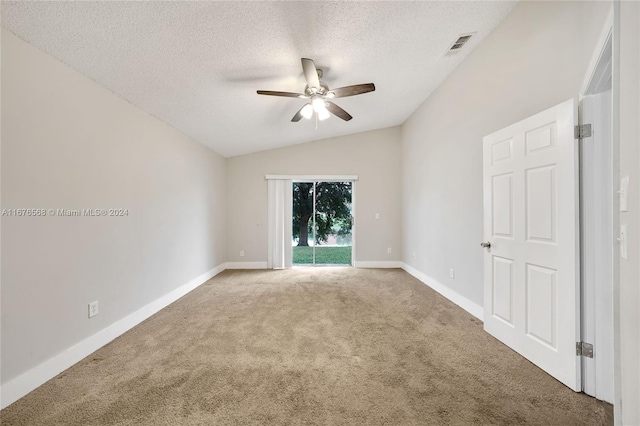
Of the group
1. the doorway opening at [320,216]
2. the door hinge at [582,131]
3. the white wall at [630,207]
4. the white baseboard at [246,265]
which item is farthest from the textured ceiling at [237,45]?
the white baseboard at [246,265]

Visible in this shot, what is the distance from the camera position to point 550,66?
2.02m

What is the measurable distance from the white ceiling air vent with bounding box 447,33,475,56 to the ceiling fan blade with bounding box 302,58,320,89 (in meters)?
1.51

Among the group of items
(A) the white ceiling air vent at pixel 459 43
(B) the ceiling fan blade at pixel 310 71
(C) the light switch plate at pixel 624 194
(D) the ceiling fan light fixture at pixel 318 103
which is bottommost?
(C) the light switch plate at pixel 624 194

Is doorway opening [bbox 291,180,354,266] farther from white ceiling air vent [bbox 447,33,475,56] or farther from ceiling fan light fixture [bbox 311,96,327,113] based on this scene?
white ceiling air vent [bbox 447,33,475,56]

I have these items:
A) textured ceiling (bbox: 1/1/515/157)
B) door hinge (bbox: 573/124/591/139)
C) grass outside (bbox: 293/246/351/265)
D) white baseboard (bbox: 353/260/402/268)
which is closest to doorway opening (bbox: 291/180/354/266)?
grass outside (bbox: 293/246/351/265)

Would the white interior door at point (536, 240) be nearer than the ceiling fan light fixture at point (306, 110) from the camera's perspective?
Yes

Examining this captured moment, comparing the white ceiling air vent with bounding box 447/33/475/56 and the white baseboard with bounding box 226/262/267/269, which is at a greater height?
the white ceiling air vent with bounding box 447/33/475/56

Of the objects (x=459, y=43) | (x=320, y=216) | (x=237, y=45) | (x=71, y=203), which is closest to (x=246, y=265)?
(x=320, y=216)

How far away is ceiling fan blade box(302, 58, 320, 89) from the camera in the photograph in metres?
2.21

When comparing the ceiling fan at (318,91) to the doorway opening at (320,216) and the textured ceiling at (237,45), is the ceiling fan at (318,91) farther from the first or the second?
the doorway opening at (320,216)

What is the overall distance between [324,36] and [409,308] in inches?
117

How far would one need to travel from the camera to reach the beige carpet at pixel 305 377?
148 cm

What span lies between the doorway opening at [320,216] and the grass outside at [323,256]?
0.03m

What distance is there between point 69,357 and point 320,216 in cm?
454
